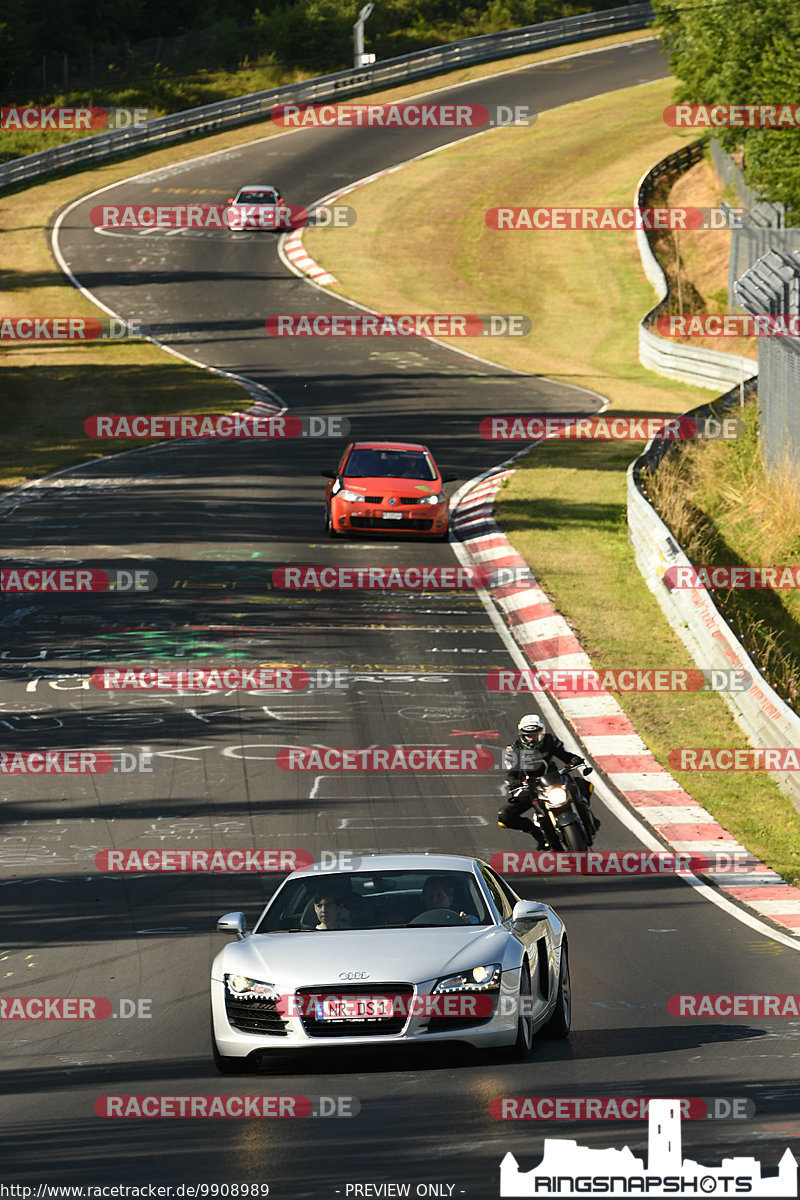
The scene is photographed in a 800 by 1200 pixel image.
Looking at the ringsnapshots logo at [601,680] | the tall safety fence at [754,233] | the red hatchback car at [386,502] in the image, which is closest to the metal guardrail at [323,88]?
the tall safety fence at [754,233]

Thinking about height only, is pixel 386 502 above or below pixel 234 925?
below

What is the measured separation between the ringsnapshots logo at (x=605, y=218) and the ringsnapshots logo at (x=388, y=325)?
11.0 m

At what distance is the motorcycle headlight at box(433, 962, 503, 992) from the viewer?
898cm

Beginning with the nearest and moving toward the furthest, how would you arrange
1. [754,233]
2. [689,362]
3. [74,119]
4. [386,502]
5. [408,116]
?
[386,502] < [689,362] < [754,233] < [408,116] < [74,119]

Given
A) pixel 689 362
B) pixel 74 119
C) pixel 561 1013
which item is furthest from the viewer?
pixel 74 119

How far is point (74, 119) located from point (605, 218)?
83.7 feet

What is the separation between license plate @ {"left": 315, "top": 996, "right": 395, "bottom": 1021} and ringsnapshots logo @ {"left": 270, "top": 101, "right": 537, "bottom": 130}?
69031 mm

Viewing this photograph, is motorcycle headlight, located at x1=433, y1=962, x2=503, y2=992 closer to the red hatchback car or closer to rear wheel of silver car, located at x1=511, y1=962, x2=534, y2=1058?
rear wheel of silver car, located at x1=511, y1=962, x2=534, y2=1058

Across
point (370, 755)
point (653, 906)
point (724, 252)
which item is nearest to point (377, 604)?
point (370, 755)

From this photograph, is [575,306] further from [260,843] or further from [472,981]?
[472,981]

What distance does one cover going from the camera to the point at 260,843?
48.0 ft

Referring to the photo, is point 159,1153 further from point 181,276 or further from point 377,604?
point 181,276

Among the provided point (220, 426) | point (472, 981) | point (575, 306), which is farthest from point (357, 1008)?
point (575, 306)

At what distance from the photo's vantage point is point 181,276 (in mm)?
54562
